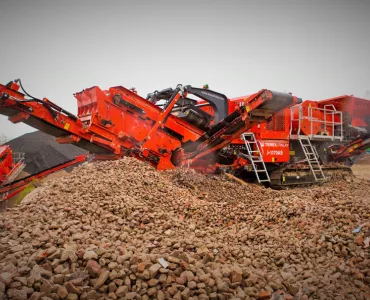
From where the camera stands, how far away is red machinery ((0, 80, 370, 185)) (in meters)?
6.01

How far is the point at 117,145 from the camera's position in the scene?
22.3 feet

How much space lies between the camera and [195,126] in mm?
7805

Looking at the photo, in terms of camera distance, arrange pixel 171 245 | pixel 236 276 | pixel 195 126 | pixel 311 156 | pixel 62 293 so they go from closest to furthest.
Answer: pixel 62 293, pixel 236 276, pixel 171 245, pixel 195 126, pixel 311 156

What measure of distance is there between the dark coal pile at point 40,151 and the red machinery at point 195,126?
5058mm

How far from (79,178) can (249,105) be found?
3816 millimetres

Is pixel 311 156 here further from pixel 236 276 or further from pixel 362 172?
pixel 362 172

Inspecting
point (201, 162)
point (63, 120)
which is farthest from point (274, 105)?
point (63, 120)

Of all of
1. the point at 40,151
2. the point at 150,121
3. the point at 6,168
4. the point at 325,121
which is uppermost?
the point at 325,121

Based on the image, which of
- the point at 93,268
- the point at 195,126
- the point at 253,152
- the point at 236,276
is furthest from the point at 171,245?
the point at 253,152

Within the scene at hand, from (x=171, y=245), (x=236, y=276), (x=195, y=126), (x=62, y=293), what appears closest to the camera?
(x=62, y=293)

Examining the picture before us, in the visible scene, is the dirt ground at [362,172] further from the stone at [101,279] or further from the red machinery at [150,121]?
the stone at [101,279]

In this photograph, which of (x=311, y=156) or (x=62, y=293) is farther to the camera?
(x=311, y=156)

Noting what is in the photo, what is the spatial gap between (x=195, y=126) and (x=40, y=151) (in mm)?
7146

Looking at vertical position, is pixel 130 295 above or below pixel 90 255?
below
